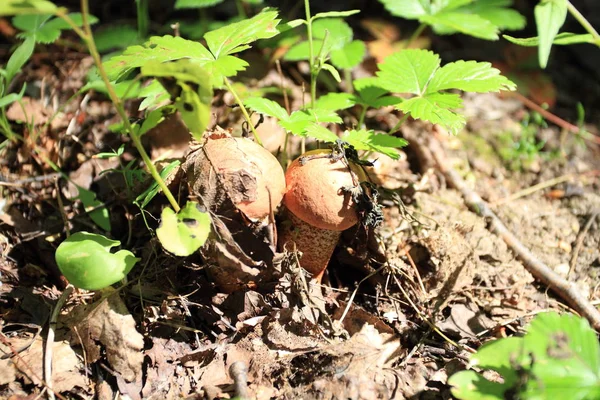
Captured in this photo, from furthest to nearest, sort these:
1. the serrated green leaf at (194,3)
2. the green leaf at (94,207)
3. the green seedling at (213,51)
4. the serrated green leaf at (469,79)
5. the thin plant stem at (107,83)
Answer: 1. the serrated green leaf at (194,3)
2. the green leaf at (94,207)
3. the serrated green leaf at (469,79)
4. the green seedling at (213,51)
5. the thin plant stem at (107,83)

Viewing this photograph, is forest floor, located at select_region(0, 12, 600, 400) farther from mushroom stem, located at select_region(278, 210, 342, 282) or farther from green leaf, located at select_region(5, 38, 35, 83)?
green leaf, located at select_region(5, 38, 35, 83)

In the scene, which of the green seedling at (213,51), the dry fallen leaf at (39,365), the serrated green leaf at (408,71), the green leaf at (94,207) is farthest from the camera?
the green leaf at (94,207)

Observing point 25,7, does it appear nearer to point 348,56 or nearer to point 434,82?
point 434,82

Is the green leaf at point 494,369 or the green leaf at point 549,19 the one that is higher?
the green leaf at point 549,19

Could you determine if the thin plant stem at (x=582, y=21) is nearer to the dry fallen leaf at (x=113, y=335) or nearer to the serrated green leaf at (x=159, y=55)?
the serrated green leaf at (x=159, y=55)

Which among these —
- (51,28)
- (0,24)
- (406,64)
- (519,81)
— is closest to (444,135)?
(519,81)

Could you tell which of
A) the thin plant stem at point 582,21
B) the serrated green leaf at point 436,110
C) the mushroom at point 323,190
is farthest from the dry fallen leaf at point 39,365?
the thin plant stem at point 582,21

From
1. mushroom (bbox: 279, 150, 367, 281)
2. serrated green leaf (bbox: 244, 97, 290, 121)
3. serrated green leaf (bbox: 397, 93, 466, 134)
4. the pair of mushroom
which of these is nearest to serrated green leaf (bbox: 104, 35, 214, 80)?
serrated green leaf (bbox: 244, 97, 290, 121)

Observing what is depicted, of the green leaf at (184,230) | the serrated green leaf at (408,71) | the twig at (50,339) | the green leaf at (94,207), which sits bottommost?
the twig at (50,339)

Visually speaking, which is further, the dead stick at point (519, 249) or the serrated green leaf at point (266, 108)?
the dead stick at point (519, 249)
